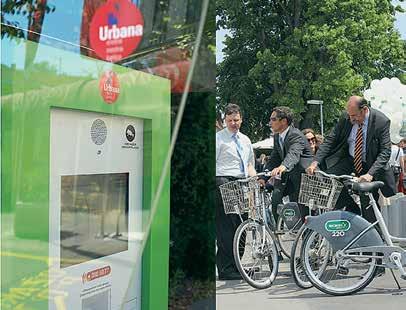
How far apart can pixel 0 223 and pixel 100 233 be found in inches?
15.5

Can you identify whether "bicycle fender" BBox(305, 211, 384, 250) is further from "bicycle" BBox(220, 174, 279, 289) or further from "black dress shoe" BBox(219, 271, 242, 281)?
"black dress shoe" BBox(219, 271, 242, 281)

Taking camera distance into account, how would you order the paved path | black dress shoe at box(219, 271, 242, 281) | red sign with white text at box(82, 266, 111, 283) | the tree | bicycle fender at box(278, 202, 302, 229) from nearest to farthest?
red sign with white text at box(82, 266, 111, 283)
the paved path
black dress shoe at box(219, 271, 242, 281)
bicycle fender at box(278, 202, 302, 229)
the tree

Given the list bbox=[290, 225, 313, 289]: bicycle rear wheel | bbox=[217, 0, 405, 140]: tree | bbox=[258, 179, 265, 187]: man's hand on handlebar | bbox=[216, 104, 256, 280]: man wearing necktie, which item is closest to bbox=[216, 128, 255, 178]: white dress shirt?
bbox=[216, 104, 256, 280]: man wearing necktie

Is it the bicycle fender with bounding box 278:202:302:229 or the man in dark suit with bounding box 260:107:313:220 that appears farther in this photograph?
the bicycle fender with bounding box 278:202:302:229

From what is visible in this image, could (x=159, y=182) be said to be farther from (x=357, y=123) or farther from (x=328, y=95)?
(x=328, y=95)

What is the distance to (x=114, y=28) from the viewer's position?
156 cm

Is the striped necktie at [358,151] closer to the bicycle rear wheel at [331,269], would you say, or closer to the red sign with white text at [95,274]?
the bicycle rear wheel at [331,269]

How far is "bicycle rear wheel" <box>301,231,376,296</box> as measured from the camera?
4.61 m

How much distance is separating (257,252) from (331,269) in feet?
1.91

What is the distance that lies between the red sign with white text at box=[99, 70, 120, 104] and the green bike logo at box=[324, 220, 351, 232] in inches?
125

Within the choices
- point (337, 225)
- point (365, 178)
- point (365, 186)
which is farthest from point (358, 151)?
point (337, 225)

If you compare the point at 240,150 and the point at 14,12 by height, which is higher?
the point at 14,12

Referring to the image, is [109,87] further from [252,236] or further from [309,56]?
[309,56]

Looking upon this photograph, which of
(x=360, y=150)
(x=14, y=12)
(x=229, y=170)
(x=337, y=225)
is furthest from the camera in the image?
(x=229, y=170)
